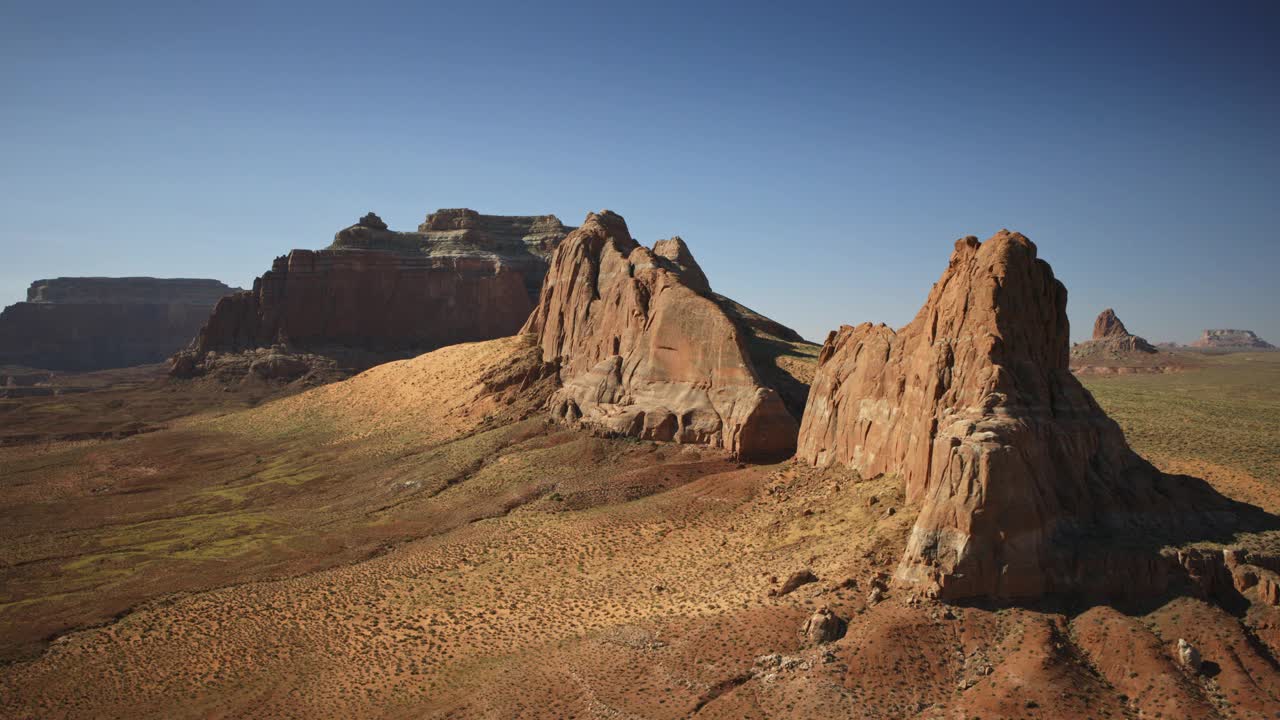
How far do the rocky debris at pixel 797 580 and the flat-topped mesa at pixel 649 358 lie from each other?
18.0 metres

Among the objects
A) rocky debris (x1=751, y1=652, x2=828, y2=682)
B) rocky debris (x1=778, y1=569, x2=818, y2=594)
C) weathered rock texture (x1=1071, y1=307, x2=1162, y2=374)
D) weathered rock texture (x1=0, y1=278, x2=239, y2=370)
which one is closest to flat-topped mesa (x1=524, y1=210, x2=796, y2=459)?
rocky debris (x1=778, y1=569, x2=818, y2=594)

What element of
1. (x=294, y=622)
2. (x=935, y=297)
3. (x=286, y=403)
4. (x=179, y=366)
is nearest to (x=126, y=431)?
(x=286, y=403)

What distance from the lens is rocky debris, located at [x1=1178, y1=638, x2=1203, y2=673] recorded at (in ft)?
62.2

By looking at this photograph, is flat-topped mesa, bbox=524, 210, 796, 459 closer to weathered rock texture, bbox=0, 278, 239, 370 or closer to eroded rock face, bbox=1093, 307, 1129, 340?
eroded rock face, bbox=1093, 307, 1129, 340

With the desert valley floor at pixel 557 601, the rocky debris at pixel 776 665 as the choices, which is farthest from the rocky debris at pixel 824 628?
the rocky debris at pixel 776 665

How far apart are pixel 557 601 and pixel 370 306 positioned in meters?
103

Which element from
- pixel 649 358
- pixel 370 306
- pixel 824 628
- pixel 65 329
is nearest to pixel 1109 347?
pixel 649 358

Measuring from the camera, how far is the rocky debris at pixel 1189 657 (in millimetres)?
18969

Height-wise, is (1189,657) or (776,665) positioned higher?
(1189,657)

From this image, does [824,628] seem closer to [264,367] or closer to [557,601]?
[557,601]

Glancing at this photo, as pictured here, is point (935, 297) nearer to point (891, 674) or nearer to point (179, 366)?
point (891, 674)

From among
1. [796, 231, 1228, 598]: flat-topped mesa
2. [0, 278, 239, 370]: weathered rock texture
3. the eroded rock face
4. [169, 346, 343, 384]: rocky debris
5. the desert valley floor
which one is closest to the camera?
the desert valley floor

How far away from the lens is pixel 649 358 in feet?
173

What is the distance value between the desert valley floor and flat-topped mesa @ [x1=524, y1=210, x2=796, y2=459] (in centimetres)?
232
